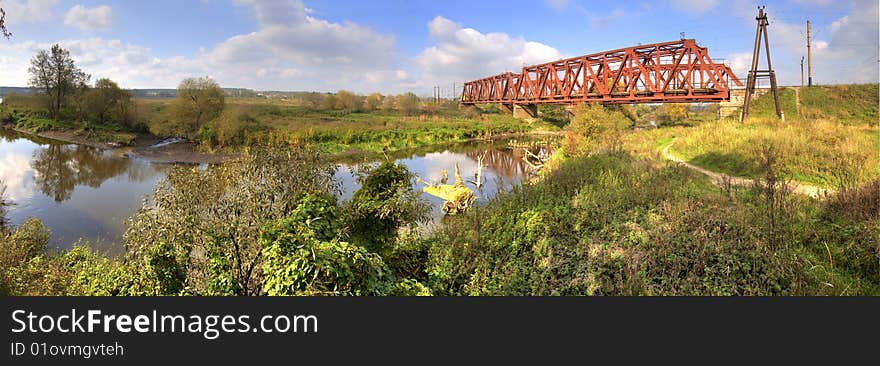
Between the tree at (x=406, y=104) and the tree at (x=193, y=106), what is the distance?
35965 millimetres

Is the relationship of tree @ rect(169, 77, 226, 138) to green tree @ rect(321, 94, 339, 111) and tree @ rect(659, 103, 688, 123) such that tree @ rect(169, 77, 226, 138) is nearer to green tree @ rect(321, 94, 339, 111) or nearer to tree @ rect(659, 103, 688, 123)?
green tree @ rect(321, 94, 339, 111)

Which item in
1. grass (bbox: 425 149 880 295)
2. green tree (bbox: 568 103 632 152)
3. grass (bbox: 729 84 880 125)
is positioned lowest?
grass (bbox: 425 149 880 295)

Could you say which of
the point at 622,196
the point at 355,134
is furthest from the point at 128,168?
the point at 622,196

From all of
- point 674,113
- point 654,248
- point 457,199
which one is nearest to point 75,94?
point 457,199

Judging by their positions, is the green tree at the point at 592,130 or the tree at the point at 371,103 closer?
the green tree at the point at 592,130

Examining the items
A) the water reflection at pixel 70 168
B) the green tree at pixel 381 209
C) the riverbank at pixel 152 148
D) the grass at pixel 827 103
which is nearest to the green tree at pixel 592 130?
the grass at pixel 827 103

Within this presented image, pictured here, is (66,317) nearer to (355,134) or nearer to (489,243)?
(489,243)

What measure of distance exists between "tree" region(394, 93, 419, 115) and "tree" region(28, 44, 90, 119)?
125ft

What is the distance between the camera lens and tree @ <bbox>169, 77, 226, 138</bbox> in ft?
97.5

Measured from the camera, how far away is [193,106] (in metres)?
29.8

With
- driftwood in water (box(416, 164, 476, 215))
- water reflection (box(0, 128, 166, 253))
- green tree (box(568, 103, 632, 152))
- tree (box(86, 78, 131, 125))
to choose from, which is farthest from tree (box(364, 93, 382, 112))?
driftwood in water (box(416, 164, 476, 215))

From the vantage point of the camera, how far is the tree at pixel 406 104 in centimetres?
6588

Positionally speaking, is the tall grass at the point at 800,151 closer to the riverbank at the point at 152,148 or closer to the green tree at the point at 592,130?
the green tree at the point at 592,130

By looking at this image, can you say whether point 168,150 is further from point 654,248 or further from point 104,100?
point 654,248
